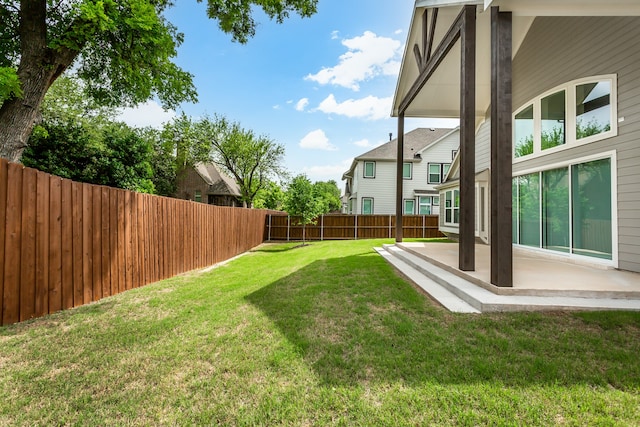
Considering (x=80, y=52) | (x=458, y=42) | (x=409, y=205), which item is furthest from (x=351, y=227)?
(x=80, y=52)

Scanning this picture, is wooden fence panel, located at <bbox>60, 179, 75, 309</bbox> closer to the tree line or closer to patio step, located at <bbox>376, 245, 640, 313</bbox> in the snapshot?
the tree line

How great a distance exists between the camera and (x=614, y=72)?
514cm

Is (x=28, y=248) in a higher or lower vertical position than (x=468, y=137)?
lower

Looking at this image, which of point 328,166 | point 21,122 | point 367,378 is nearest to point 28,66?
point 21,122

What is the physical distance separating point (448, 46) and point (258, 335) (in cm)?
626

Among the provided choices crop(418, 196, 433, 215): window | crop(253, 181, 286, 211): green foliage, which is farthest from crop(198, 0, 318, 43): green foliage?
crop(253, 181, 286, 211): green foliage

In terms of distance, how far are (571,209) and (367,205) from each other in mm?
15331

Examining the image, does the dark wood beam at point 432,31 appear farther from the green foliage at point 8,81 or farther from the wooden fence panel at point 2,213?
the wooden fence panel at point 2,213

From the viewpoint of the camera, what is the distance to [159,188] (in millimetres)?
25125

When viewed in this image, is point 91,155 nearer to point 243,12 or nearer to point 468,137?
point 243,12

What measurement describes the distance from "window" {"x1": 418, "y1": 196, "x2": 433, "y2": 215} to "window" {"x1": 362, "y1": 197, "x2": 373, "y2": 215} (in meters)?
3.60

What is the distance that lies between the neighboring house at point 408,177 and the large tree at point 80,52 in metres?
14.8

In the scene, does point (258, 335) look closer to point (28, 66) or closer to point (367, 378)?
point (367, 378)

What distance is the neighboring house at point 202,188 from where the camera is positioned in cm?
2733
